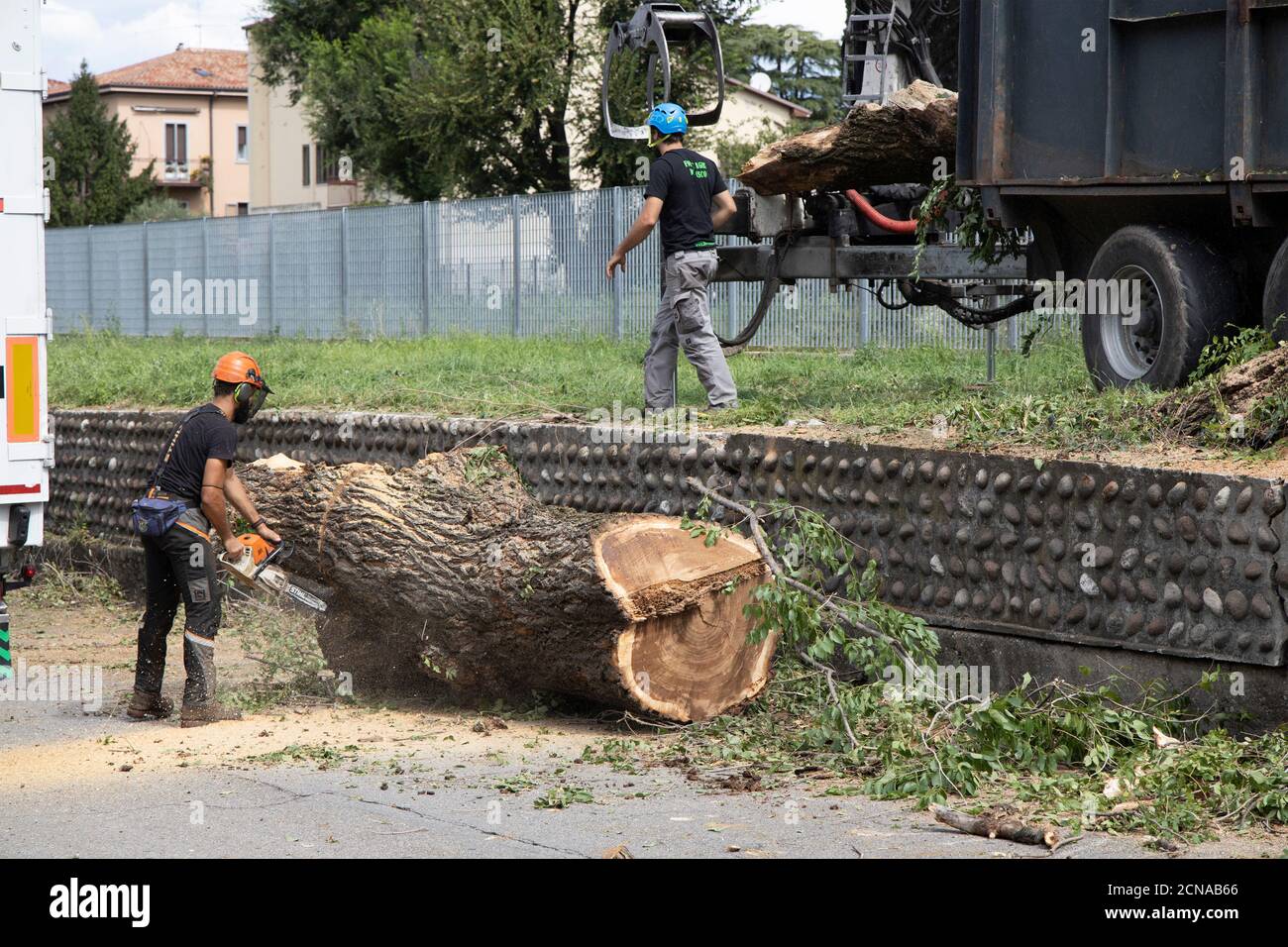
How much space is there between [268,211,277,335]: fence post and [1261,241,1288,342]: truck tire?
20.4 m

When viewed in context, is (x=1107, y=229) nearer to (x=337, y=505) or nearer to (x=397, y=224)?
(x=337, y=505)

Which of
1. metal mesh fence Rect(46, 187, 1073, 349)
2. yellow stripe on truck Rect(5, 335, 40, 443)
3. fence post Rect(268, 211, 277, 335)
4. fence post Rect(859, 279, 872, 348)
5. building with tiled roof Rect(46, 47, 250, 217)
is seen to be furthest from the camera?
building with tiled roof Rect(46, 47, 250, 217)

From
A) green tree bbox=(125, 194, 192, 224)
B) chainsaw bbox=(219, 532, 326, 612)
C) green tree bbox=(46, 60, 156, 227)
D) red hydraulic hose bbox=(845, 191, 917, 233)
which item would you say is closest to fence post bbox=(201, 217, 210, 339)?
red hydraulic hose bbox=(845, 191, 917, 233)

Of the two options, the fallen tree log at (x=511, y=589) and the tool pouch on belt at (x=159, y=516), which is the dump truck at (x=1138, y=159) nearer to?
the fallen tree log at (x=511, y=589)

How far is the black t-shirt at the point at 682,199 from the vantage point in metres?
9.82

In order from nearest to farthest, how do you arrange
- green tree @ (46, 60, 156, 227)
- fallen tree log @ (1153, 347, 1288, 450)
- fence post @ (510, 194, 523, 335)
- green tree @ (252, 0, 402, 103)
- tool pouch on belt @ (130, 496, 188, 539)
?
fallen tree log @ (1153, 347, 1288, 450) < tool pouch on belt @ (130, 496, 188, 539) < fence post @ (510, 194, 523, 335) < green tree @ (252, 0, 402, 103) < green tree @ (46, 60, 156, 227)

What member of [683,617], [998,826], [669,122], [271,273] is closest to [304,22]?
[271,273]

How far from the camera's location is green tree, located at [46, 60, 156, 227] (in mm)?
53000

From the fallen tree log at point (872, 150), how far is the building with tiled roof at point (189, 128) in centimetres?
6020

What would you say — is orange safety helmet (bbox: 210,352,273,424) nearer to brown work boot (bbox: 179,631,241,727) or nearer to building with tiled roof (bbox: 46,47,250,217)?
brown work boot (bbox: 179,631,241,727)

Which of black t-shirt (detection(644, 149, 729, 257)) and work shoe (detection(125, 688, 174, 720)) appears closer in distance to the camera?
work shoe (detection(125, 688, 174, 720))

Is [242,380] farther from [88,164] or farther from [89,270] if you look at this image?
[88,164]

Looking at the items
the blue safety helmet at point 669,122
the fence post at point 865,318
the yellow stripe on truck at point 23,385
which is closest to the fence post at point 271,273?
the fence post at point 865,318

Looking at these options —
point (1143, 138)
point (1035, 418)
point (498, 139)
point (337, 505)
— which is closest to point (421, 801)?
point (337, 505)
